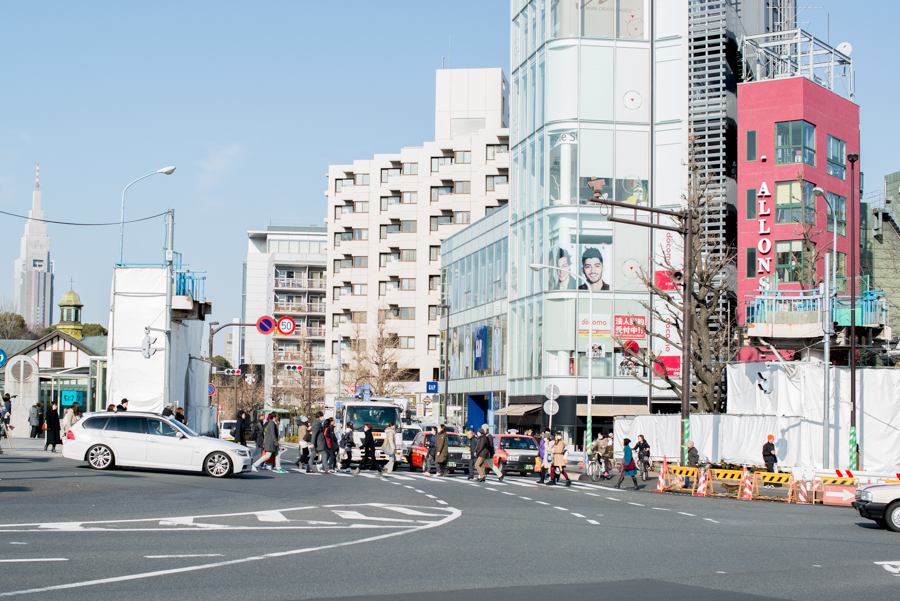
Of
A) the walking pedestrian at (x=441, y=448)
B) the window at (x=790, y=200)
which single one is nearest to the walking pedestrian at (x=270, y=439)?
the walking pedestrian at (x=441, y=448)

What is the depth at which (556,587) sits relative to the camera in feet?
32.4

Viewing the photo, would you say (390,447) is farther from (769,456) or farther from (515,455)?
(769,456)

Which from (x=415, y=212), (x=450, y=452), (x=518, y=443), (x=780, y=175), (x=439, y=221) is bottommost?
(x=450, y=452)

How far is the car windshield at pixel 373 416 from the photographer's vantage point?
115 feet

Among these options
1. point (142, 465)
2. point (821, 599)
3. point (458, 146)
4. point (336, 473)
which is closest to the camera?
point (821, 599)

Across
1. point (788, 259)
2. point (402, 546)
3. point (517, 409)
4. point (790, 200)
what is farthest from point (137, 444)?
point (790, 200)

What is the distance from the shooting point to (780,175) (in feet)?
162

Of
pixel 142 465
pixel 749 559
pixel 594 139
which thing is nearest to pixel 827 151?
pixel 594 139

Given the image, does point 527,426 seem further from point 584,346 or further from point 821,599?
point 821,599

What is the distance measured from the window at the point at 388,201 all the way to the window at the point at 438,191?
12.9ft

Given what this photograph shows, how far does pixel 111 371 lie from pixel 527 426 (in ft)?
81.5

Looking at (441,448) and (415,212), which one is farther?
(415,212)

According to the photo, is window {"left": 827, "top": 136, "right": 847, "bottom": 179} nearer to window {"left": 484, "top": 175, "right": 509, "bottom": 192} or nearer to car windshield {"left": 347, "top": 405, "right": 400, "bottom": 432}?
car windshield {"left": 347, "top": 405, "right": 400, "bottom": 432}

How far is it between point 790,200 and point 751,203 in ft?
6.20
